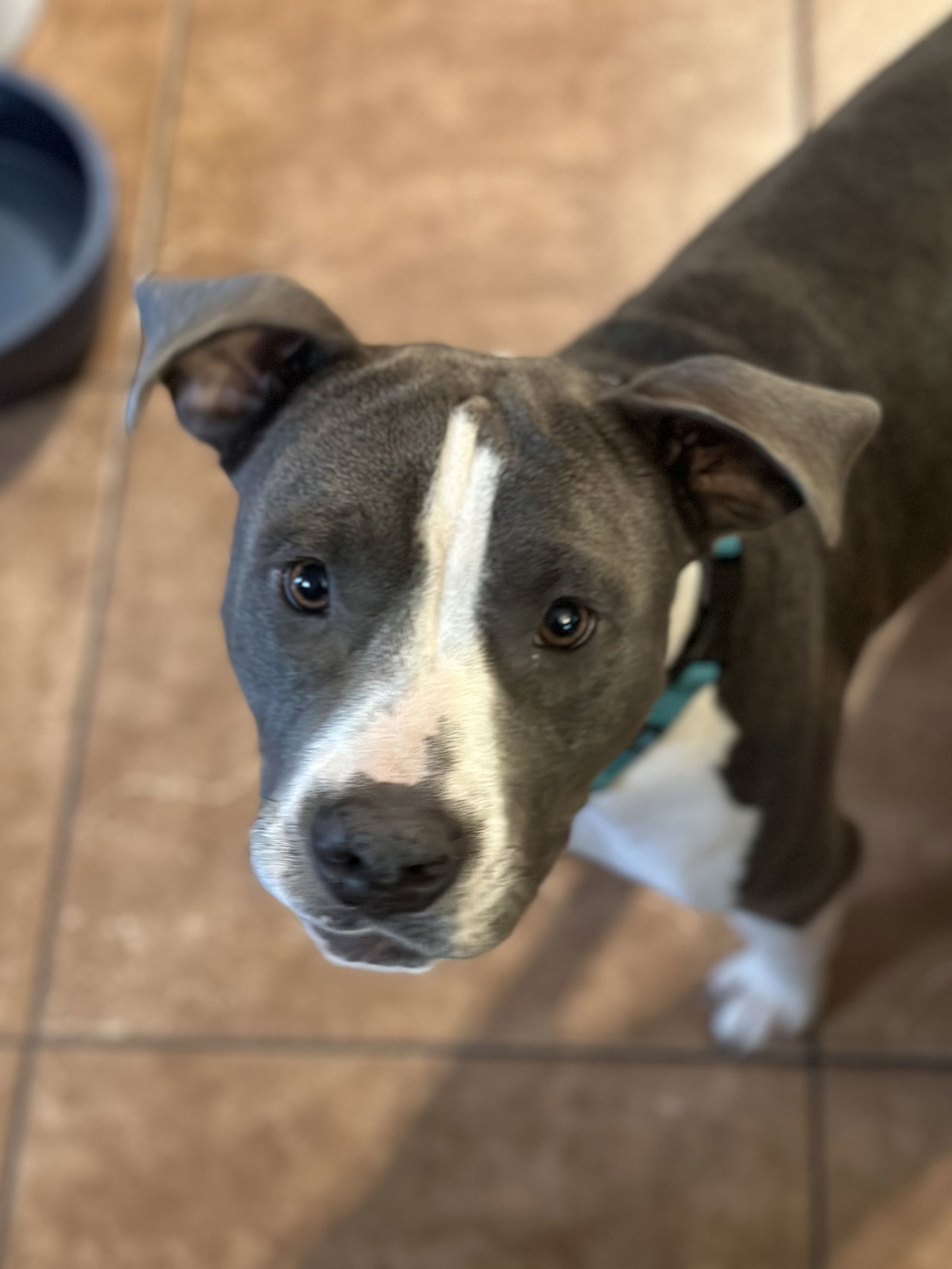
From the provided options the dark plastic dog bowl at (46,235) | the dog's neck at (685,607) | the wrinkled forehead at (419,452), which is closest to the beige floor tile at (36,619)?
the dark plastic dog bowl at (46,235)

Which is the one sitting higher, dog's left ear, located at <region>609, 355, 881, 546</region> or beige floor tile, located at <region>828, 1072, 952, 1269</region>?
dog's left ear, located at <region>609, 355, 881, 546</region>

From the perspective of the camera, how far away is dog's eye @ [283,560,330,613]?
4.73ft

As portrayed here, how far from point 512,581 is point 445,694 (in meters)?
0.13

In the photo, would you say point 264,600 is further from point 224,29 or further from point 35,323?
point 224,29

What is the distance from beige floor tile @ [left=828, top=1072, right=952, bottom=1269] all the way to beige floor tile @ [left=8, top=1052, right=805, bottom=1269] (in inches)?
2.8

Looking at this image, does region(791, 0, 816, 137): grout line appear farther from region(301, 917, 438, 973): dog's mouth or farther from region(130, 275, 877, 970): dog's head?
region(301, 917, 438, 973): dog's mouth

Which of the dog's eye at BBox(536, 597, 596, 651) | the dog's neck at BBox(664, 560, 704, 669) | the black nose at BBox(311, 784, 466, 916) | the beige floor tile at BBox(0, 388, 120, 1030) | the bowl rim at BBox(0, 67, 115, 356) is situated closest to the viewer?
the black nose at BBox(311, 784, 466, 916)

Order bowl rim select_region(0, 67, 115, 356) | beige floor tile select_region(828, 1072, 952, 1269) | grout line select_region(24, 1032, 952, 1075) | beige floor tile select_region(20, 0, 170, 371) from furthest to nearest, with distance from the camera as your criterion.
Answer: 1. beige floor tile select_region(20, 0, 170, 371)
2. bowl rim select_region(0, 67, 115, 356)
3. grout line select_region(24, 1032, 952, 1075)
4. beige floor tile select_region(828, 1072, 952, 1269)

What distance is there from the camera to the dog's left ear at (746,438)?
4.35 feet

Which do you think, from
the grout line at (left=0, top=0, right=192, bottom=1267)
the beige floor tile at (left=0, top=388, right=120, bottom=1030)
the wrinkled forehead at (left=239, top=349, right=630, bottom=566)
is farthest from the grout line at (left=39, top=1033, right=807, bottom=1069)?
the wrinkled forehead at (left=239, top=349, right=630, bottom=566)

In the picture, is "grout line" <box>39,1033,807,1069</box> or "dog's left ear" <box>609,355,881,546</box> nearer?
"dog's left ear" <box>609,355,881,546</box>

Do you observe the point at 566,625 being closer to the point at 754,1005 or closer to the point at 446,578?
the point at 446,578

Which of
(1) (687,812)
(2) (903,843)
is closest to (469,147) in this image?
(2) (903,843)

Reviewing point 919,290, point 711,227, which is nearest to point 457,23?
point 711,227
